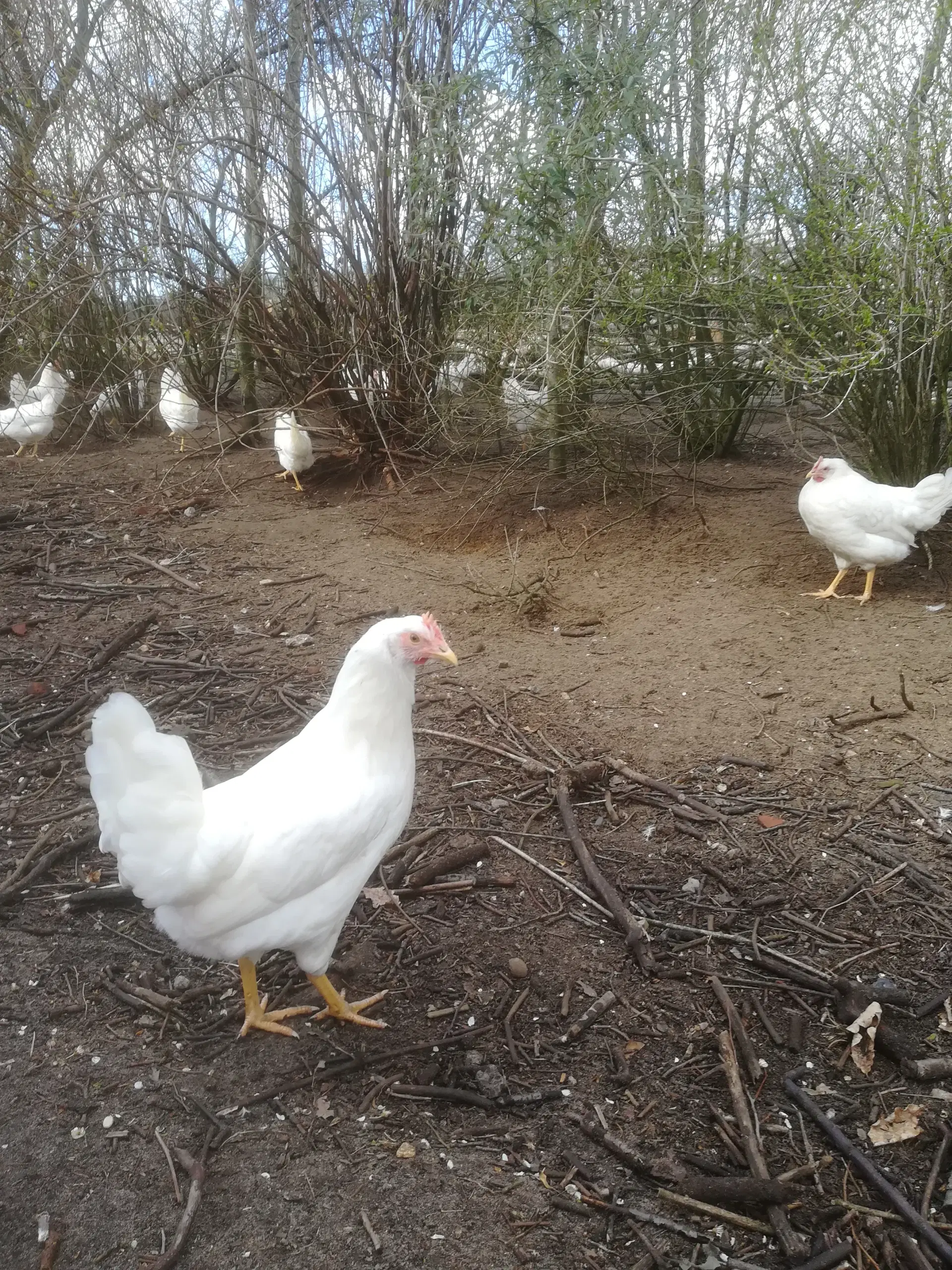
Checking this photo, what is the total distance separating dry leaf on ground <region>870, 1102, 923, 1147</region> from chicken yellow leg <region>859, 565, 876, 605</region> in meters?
3.20

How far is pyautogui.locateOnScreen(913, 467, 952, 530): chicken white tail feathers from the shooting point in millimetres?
4520

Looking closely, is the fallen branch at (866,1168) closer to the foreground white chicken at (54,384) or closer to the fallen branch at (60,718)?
the fallen branch at (60,718)

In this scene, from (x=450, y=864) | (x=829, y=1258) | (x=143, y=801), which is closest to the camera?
(x=829, y=1258)

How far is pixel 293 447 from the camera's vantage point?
6.66 metres

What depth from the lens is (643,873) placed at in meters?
2.83

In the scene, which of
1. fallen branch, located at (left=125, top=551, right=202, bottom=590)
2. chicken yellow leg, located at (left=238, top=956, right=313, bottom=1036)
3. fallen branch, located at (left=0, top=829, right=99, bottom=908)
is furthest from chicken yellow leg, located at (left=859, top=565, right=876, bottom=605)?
fallen branch, located at (left=0, top=829, right=99, bottom=908)

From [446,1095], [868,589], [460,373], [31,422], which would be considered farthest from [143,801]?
Answer: [31,422]

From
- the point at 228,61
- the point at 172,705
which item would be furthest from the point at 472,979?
the point at 228,61

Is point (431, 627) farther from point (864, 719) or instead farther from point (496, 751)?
point (864, 719)

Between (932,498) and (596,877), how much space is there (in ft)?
10.6

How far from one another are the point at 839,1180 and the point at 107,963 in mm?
2061

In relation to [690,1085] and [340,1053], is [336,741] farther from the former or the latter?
[690,1085]

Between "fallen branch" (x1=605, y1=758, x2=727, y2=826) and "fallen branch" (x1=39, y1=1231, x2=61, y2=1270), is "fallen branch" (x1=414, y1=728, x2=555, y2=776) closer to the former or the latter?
"fallen branch" (x1=605, y1=758, x2=727, y2=826)

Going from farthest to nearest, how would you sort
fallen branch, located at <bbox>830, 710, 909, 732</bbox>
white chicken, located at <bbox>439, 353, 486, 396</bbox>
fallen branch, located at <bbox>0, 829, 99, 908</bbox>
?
white chicken, located at <bbox>439, 353, 486, 396</bbox> → fallen branch, located at <bbox>830, 710, 909, 732</bbox> → fallen branch, located at <bbox>0, 829, 99, 908</bbox>
